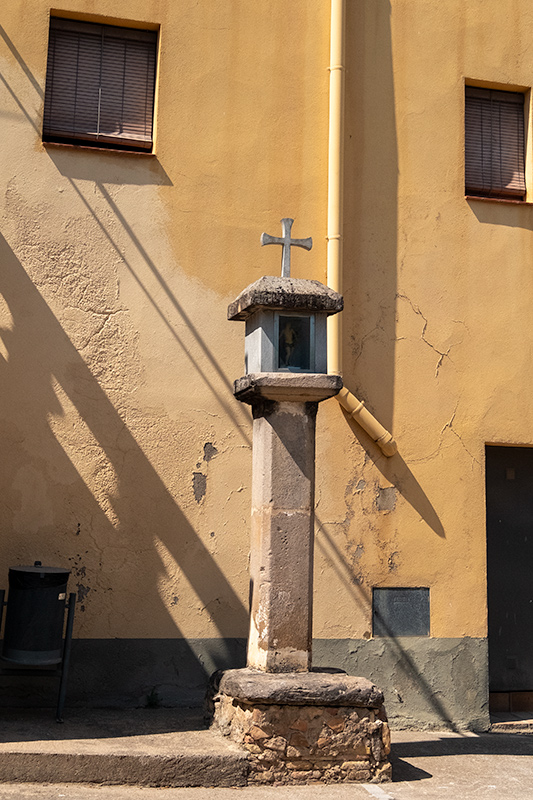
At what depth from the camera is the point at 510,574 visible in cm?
841

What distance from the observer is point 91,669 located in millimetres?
6965

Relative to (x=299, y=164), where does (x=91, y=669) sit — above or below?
below

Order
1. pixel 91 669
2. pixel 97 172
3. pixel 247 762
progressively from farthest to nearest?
1. pixel 97 172
2. pixel 91 669
3. pixel 247 762

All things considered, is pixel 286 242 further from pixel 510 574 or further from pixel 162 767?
pixel 510 574

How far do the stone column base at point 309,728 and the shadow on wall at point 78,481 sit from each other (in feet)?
5.16

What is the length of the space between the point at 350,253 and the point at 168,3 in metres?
2.73

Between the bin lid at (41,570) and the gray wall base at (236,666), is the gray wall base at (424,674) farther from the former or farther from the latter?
the bin lid at (41,570)

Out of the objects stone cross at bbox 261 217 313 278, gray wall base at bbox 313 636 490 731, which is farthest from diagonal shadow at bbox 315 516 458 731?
stone cross at bbox 261 217 313 278

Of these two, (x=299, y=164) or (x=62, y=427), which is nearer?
(x=62, y=427)

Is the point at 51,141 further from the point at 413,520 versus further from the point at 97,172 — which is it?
the point at 413,520

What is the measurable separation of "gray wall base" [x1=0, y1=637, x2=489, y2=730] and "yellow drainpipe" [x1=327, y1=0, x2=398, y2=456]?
1774mm

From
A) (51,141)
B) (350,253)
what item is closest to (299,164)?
(350,253)

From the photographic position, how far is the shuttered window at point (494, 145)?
857 cm

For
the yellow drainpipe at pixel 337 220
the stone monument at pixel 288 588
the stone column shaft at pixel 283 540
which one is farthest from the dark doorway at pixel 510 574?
the stone column shaft at pixel 283 540
